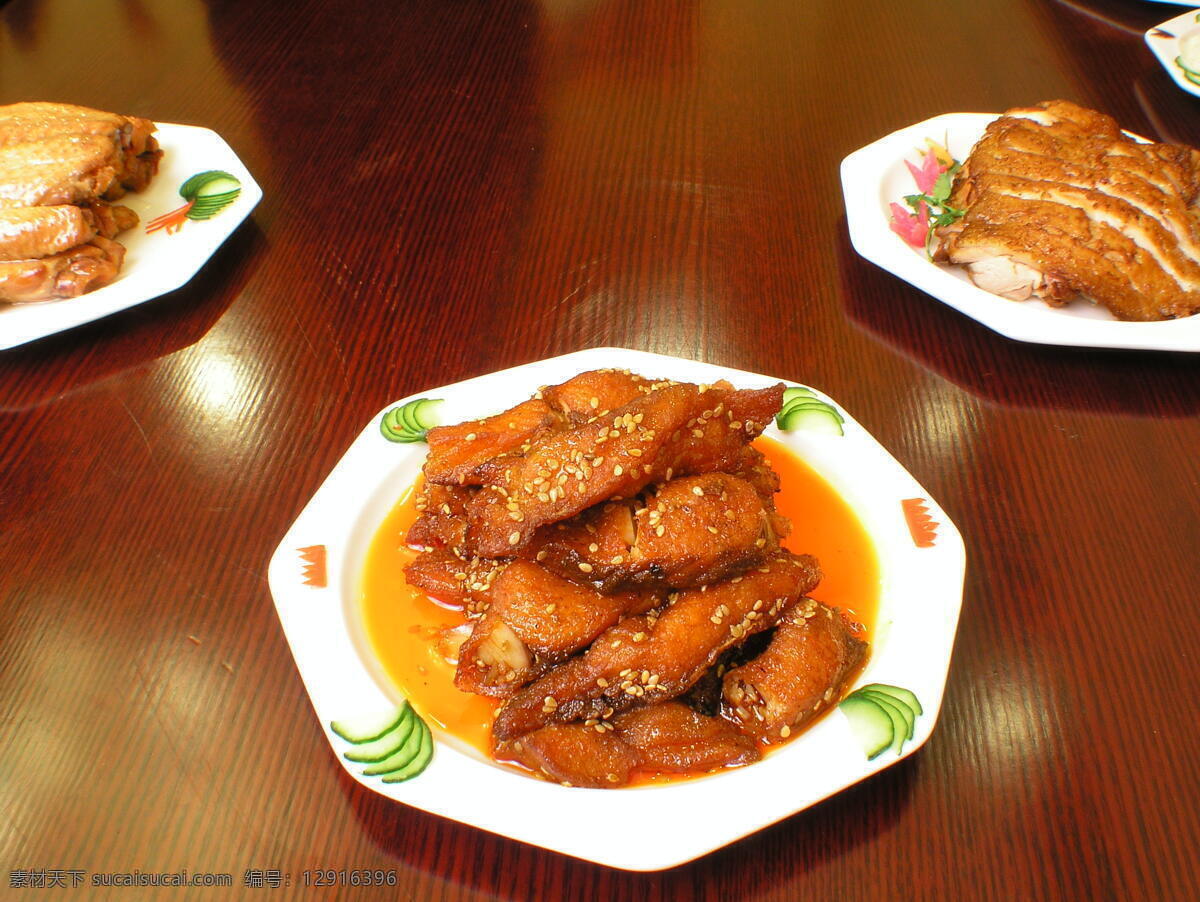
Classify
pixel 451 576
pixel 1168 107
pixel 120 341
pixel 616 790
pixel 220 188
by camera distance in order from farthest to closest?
pixel 1168 107
pixel 220 188
pixel 120 341
pixel 451 576
pixel 616 790

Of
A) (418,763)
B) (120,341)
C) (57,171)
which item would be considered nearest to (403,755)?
(418,763)

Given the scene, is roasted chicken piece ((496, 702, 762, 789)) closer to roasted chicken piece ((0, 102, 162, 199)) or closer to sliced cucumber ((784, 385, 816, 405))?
sliced cucumber ((784, 385, 816, 405))

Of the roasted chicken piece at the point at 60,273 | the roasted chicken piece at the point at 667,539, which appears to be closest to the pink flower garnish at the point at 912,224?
the roasted chicken piece at the point at 667,539

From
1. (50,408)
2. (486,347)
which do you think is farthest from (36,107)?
Answer: (486,347)

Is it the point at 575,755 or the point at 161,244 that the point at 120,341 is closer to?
the point at 161,244

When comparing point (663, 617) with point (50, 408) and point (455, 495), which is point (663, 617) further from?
point (50, 408)

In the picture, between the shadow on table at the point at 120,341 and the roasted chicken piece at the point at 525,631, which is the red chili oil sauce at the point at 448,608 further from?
the shadow on table at the point at 120,341

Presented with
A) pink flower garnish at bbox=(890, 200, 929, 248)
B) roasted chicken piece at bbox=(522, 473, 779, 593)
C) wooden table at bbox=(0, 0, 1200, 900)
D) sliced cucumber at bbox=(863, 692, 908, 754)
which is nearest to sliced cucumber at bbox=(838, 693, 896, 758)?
sliced cucumber at bbox=(863, 692, 908, 754)
